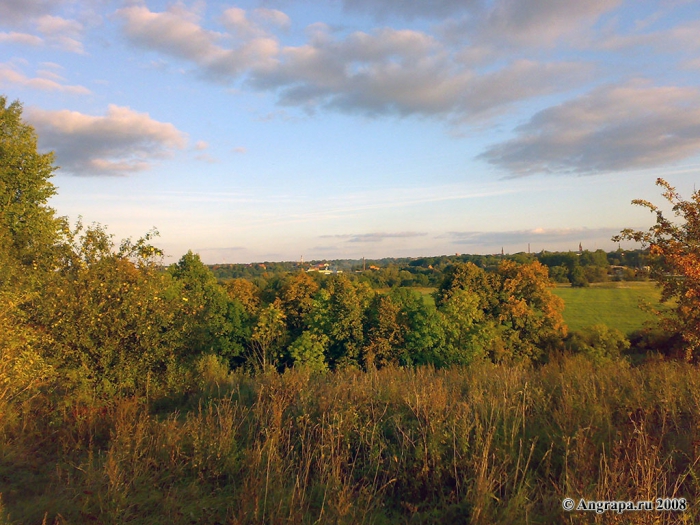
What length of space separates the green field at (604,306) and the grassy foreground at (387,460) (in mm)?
51734

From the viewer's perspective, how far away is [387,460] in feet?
16.4

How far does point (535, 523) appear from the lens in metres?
3.89

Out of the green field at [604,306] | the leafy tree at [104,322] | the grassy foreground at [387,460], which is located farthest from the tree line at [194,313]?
the green field at [604,306]

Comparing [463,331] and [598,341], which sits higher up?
[463,331]

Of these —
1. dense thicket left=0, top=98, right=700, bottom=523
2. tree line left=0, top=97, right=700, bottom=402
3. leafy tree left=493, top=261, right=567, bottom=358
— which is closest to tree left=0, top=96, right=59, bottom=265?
tree line left=0, top=97, right=700, bottom=402

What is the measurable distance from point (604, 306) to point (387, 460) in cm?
7166

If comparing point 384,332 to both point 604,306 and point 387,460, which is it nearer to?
point 387,460

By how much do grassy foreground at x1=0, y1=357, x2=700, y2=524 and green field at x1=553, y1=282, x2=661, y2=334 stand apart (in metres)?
51.7

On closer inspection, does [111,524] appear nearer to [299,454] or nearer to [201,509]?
[201,509]

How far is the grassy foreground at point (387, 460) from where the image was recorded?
A: 419 cm

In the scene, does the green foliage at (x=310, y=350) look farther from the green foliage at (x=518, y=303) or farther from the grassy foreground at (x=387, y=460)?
the grassy foreground at (x=387, y=460)

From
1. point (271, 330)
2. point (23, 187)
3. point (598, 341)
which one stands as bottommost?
point (598, 341)

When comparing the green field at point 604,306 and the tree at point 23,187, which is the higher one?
the tree at point 23,187

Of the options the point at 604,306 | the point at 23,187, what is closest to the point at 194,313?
the point at 23,187
